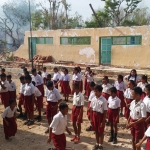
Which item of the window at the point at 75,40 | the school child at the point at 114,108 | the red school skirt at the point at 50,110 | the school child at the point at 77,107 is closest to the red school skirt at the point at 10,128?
the red school skirt at the point at 50,110

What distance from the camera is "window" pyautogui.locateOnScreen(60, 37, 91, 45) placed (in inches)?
635

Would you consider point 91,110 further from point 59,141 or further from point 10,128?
point 10,128

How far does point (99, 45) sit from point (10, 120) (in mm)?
10921

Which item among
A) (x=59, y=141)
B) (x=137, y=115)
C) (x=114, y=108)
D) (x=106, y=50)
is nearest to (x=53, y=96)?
(x=114, y=108)

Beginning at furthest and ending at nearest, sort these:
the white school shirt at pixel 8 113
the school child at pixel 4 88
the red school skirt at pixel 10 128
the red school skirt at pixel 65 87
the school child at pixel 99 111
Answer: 1. the red school skirt at pixel 65 87
2. the school child at pixel 4 88
3. the red school skirt at pixel 10 128
4. the white school shirt at pixel 8 113
5. the school child at pixel 99 111

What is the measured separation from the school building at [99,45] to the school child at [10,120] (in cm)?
1029

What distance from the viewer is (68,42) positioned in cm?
1728

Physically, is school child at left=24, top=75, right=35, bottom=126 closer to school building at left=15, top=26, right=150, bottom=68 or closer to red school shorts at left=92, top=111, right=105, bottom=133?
red school shorts at left=92, top=111, right=105, bottom=133

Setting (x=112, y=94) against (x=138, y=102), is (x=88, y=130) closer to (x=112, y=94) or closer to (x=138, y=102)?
(x=112, y=94)

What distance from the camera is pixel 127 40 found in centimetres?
1429

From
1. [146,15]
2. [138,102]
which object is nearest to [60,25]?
[146,15]

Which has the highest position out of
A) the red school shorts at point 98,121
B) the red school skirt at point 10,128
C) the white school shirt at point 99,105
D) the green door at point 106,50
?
the green door at point 106,50

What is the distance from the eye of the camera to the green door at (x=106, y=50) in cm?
1513

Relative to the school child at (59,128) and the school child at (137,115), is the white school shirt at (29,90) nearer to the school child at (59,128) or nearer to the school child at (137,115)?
the school child at (59,128)
